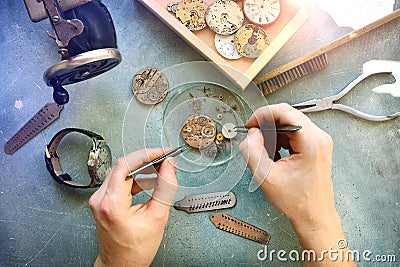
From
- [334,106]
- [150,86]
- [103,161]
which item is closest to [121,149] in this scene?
[103,161]

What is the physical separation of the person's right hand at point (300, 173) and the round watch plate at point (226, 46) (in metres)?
0.19

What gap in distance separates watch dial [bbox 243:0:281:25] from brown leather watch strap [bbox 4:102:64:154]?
50 centimetres

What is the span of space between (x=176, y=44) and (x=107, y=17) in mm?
193

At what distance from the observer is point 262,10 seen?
1100 mm

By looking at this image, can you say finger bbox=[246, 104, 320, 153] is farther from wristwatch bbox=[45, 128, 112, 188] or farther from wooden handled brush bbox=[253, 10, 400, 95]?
wristwatch bbox=[45, 128, 112, 188]

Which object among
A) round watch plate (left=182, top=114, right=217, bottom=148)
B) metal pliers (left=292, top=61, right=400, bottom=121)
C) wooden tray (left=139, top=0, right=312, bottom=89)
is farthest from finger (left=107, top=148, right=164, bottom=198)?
metal pliers (left=292, top=61, right=400, bottom=121)

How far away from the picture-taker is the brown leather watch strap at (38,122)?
114 cm

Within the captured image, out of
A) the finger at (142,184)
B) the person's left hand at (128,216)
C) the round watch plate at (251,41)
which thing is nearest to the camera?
the person's left hand at (128,216)

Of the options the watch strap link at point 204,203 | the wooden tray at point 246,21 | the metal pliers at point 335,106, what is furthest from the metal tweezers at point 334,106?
the watch strap link at point 204,203

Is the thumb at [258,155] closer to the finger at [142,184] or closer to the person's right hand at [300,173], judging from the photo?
the person's right hand at [300,173]

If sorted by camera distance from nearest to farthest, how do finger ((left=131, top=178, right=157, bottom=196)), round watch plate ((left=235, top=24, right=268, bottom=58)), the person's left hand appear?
the person's left hand → finger ((left=131, top=178, right=157, bottom=196)) → round watch plate ((left=235, top=24, right=268, bottom=58))

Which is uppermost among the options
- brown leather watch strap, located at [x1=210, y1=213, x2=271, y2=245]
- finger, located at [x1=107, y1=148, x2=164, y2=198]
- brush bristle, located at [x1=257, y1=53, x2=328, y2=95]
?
finger, located at [x1=107, y1=148, x2=164, y2=198]

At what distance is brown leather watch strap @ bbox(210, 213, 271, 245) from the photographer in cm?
111

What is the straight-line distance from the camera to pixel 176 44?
3.81 ft
